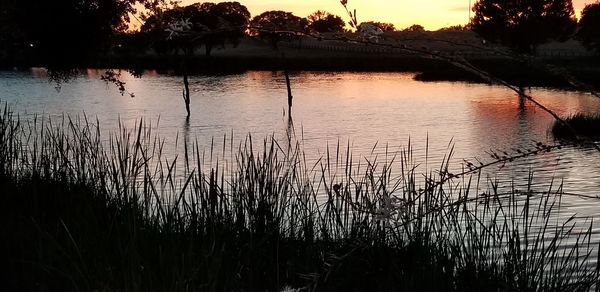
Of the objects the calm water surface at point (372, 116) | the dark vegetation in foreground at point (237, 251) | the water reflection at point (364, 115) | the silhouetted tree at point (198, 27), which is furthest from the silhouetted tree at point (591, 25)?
the dark vegetation in foreground at point (237, 251)

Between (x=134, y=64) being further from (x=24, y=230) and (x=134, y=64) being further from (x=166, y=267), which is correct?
(x=166, y=267)

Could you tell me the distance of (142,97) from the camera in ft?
199

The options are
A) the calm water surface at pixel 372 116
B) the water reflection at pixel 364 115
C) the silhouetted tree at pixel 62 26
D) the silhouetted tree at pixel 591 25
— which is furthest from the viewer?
the silhouetted tree at pixel 591 25

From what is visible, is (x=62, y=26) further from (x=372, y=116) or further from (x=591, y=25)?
(x=591, y=25)

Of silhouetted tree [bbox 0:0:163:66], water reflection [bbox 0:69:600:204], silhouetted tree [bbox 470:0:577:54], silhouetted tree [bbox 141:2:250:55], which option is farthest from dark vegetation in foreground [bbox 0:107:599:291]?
silhouetted tree [bbox 470:0:577:54]

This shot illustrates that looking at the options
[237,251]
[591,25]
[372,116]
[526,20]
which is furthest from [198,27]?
[591,25]

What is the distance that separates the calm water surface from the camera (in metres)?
23.8

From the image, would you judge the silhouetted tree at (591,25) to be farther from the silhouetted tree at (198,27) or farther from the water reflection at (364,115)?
the silhouetted tree at (198,27)

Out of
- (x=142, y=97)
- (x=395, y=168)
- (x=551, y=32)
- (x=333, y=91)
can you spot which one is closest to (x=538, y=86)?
(x=551, y=32)

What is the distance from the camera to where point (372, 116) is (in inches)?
1770

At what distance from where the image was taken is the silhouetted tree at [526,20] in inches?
3034

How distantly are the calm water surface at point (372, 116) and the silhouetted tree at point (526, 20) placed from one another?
7.63m

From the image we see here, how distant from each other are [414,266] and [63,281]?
2.73 m

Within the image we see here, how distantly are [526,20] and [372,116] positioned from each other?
3939cm
